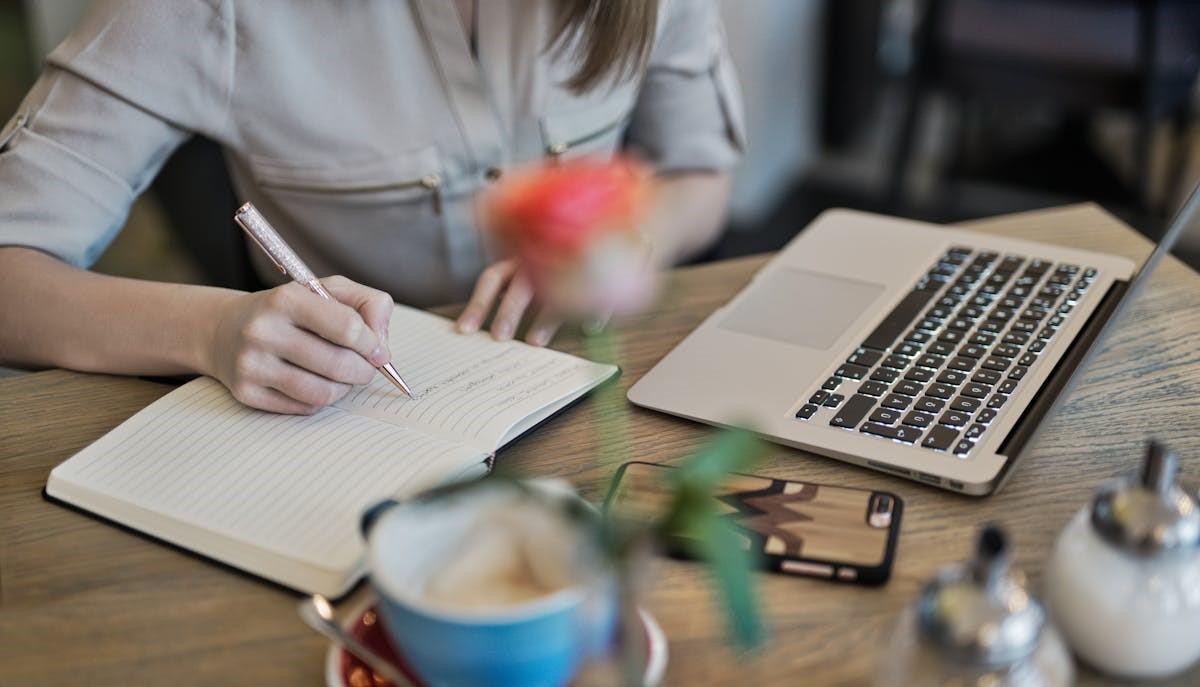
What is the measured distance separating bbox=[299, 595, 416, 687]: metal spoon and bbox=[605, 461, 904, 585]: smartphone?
15 centimetres

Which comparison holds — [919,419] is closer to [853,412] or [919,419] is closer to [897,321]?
[853,412]

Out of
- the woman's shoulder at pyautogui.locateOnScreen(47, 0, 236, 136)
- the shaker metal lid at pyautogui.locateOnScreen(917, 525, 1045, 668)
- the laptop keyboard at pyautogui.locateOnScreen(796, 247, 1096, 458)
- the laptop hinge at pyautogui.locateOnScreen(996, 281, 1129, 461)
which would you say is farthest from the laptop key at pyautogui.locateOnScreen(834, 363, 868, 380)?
the woman's shoulder at pyautogui.locateOnScreen(47, 0, 236, 136)

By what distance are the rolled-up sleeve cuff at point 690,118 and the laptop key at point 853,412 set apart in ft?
1.64

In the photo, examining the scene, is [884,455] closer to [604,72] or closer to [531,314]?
[531,314]

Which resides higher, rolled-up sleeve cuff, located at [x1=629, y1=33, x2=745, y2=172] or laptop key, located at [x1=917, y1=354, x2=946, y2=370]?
rolled-up sleeve cuff, located at [x1=629, y1=33, x2=745, y2=172]

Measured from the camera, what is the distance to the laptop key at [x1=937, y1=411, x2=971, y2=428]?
71 cm

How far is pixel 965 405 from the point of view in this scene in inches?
28.4

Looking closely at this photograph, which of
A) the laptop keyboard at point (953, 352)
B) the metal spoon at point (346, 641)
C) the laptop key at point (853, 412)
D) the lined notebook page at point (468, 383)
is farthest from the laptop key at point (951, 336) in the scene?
the metal spoon at point (346, 641)

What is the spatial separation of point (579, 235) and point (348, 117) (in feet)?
2.28

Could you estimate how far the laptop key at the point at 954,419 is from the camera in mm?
707

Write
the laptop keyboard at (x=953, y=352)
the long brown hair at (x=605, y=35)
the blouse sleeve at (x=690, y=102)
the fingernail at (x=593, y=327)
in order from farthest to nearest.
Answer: the blouse sleeve at (x=690, y=102) → the long brown hair at (x=605, y=35) → the fingernail at (x=593, y=327) → the laptop keyboard at (x=953, y=352)

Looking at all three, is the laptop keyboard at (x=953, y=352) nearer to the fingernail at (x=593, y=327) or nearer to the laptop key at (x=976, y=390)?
the laptop key at (x=976, y=390)

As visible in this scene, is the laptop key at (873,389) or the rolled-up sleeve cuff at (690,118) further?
the rolled-up sleeve cuff at (690,118)

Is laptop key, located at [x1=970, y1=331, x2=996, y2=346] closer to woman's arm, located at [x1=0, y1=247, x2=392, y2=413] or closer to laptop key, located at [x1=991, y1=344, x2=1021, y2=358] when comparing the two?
laptop key, located at [x1=991, y1=344, x2=1021, y2=358]
